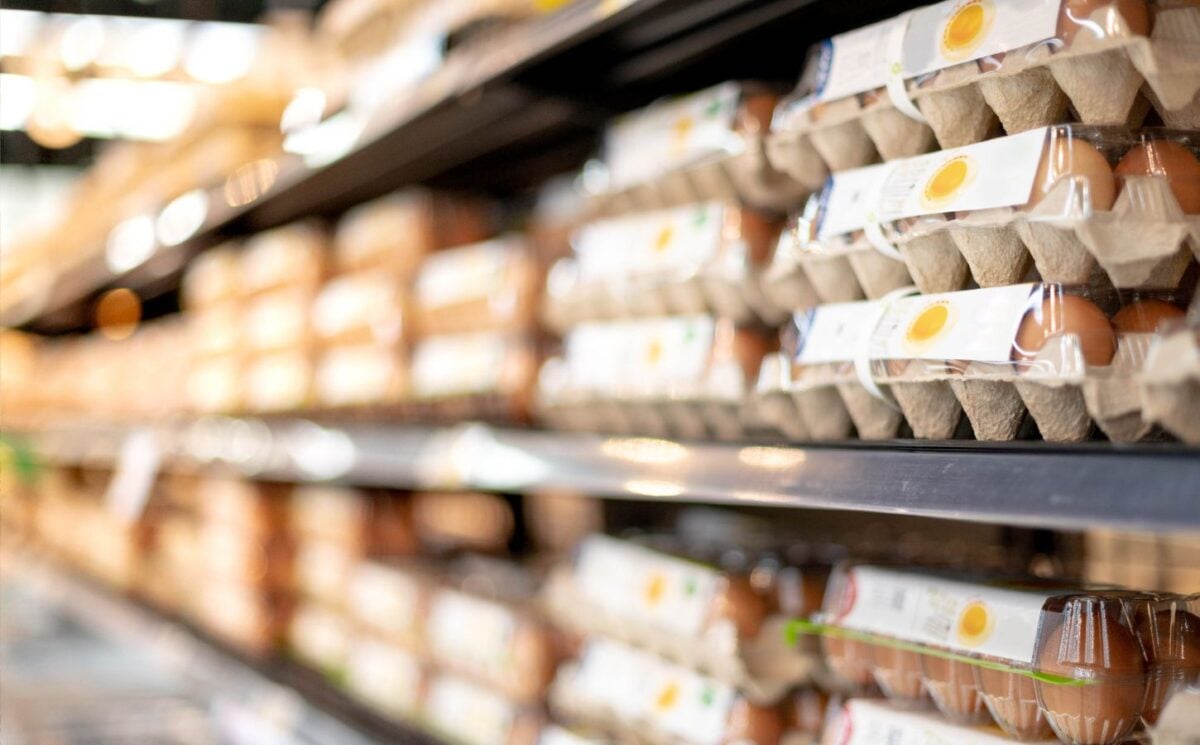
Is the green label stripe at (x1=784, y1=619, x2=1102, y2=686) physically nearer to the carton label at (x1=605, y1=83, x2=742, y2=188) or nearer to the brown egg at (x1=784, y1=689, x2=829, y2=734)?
the brown egg at (x1=784, y1=689, x2=829, y2=734)

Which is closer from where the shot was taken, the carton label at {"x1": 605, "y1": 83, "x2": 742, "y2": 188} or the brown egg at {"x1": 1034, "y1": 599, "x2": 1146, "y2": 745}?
the brown egg at {"x1": 1034, "y1": 599, "x2": 1146, "y2": 745}

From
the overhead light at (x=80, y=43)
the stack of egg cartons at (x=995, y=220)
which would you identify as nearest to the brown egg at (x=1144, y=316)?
the stack of egg cartons at (x=995, y=220)

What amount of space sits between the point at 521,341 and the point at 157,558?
92.8 inches

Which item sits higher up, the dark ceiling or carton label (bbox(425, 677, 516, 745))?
the dark ceiling

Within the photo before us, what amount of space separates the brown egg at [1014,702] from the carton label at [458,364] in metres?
0.97

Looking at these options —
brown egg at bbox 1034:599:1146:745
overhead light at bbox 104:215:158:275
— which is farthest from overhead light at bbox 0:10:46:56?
brown egg at bbox 1034:599:1146:745

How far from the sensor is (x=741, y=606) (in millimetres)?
1314

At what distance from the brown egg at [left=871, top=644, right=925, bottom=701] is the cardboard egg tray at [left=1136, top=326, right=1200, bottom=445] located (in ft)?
1.36

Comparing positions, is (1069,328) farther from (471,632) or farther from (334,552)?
(334,552)

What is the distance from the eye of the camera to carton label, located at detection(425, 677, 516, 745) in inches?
69.4

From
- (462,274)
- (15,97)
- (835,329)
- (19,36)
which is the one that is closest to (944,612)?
(835,329)

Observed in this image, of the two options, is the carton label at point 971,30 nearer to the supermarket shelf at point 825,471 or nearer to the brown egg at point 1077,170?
the brown egg at point 1077,170

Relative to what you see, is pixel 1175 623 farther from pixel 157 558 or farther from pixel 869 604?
pixel 157 558

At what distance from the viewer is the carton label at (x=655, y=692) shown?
51.8 inches
